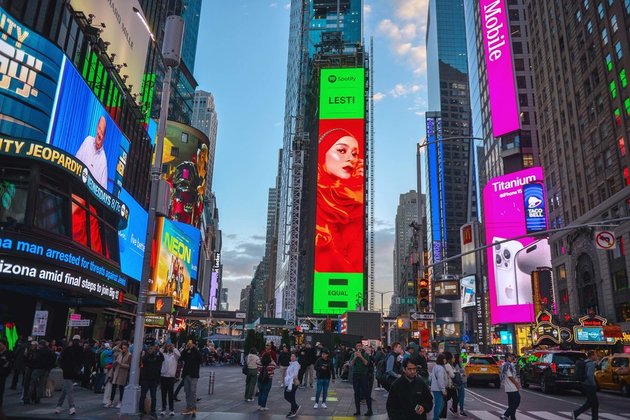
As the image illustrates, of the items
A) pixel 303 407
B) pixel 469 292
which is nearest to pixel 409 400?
pixel 303 407

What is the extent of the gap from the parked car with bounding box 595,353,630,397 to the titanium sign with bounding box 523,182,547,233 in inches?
2337

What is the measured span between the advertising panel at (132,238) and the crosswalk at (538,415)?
4069 centimetres

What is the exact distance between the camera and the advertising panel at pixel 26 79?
27.6 m

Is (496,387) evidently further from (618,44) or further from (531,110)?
(531,110)

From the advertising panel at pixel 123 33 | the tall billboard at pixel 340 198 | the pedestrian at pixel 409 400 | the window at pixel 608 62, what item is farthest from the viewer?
the tall billboard at pixel 340 198

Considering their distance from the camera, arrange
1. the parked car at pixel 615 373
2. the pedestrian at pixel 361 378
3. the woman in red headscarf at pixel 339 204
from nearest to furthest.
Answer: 1. the pedestrian at pixel 361 378
2. the parked car at pixel 615 373
3. the woman in red headscarf at pixel 339 204

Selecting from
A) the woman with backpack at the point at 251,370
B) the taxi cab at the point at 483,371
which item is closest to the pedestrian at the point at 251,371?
the woman with backpack at the point at 251,370

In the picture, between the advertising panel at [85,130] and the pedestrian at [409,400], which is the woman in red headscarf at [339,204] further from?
the pedestrian at [409,400]

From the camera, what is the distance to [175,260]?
7044cm

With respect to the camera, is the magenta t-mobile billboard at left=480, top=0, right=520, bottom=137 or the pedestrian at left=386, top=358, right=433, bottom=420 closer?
the pedestrian at left=386, top=358, right=433, bottom=420

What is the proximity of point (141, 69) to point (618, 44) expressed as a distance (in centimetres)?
4863

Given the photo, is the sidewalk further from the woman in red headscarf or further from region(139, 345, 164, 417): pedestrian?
the woman in red headscarf

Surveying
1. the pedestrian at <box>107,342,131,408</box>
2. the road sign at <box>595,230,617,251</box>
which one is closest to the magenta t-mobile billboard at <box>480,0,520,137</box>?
the road sign at <box>595,230,617,251</box>

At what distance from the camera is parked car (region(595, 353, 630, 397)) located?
23750 millimetres
